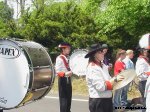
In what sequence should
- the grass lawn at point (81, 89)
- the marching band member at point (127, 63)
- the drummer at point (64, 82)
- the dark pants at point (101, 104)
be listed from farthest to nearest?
1. the grass lawn at point (81, 89)
2. the marching band member at point (127, 63)
3. the drummer at point (64, 82)
4. the dark pants at point (101, 104)

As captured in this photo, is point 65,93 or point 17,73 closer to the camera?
point 17,73

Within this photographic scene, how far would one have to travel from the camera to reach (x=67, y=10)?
17.2 meters

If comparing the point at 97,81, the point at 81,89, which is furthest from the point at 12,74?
the point at 81,89

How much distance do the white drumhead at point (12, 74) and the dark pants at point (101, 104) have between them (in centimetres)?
89

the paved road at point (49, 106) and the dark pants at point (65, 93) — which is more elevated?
the dark pants at point (65, 93)

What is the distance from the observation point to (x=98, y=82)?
5066mm

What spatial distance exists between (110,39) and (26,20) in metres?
4.11

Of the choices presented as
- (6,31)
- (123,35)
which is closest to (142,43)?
(123,35)

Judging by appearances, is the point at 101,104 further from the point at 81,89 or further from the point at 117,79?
the point at 81,89

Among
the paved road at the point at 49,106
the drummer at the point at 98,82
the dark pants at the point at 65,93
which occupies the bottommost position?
the paved road at the point at 49,106

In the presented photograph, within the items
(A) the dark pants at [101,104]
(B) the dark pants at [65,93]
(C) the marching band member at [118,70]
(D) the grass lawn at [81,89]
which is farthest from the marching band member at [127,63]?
(A) the dark pants at [101,104]

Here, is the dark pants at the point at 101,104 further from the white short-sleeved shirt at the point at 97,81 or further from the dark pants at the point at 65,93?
the dark pants at the point at 65,93

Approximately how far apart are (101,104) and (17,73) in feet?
3.88

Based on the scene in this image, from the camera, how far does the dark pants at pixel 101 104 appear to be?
5.28 metres
